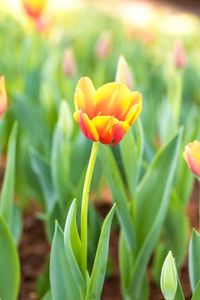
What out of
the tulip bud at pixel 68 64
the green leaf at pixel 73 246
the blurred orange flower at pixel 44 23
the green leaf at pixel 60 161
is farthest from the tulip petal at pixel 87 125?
the blurred orange flower at pixel 44 23

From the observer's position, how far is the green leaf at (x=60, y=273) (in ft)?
3.01

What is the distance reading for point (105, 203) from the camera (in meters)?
2.09

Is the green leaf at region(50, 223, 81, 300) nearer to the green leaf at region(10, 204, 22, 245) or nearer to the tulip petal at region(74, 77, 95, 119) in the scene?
the tulip petal at region(74, 77, 95, 119)

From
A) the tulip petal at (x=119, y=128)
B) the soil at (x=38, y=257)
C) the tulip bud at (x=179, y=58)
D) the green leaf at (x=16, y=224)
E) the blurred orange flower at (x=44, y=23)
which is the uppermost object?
the blurred orange flower at (x=44, y=23)

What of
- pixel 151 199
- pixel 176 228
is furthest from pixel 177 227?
pixel 151 199

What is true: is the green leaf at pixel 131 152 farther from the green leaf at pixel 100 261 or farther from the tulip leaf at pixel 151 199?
the green leaf at pixel 100 261

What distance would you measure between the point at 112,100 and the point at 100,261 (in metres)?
0.28

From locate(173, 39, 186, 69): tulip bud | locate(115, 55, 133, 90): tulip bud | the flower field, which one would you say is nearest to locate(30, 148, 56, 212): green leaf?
the flower field

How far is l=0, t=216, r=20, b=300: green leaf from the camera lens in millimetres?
998

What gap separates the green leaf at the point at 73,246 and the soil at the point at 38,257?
54 cm

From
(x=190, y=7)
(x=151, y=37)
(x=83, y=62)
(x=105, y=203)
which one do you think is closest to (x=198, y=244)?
(x=105, y=203)

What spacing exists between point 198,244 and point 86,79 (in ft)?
1.20

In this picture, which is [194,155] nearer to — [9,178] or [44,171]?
[9,178]

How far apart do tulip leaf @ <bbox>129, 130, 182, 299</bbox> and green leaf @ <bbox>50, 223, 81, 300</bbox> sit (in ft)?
0.84
